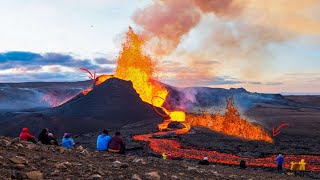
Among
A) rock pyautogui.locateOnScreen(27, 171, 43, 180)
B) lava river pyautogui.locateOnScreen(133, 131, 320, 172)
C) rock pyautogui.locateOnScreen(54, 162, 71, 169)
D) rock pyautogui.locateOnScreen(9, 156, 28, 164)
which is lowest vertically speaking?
lava river pyautogui.locateOnScreen(133, 131, 320, 172)

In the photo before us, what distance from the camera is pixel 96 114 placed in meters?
61.0

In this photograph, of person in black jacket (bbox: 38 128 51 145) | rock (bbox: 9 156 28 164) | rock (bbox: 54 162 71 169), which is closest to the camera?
rock (bbox: 9 156 28 164)

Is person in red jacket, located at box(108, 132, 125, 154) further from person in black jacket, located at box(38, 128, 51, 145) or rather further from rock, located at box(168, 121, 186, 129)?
rock, located at box(168, 121, 186, 129)

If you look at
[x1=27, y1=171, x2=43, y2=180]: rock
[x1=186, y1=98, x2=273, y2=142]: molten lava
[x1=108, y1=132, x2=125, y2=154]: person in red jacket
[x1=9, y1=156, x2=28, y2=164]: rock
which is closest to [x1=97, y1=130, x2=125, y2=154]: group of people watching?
[x1=108, y1=132, x2=125, y2=154]: person in red jacket

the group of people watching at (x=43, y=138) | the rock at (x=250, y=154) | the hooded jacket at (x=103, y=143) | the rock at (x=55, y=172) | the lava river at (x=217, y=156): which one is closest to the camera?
the rock at (x=55, y=172)

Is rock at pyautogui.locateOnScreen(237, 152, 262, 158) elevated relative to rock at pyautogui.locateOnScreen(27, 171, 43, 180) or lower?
lower

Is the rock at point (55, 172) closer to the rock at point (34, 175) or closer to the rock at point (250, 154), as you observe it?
the rock at point (34, 175)

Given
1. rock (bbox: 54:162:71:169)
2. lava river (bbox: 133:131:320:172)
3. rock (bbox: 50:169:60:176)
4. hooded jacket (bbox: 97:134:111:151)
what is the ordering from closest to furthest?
rock (bbox: 50:169:60:176)
rock (bbox: 54:162:71:169)
hooded jacket (bbox: 97:134:111:151)
lava river (bbox: 133:131:320:172)

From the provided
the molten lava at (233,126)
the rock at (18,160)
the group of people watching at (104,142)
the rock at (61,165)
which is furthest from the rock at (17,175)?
the molten lava at (233,126)

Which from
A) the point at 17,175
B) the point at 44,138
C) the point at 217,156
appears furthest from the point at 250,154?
the point at 17,175

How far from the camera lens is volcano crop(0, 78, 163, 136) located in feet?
172

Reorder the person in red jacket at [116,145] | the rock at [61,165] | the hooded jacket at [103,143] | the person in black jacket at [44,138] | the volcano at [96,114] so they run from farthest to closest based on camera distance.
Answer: the volcano at [96,114] → the hooded jacket at [103,143] → the person in red jacket at [116,145] → the person in black jacket at [44,138] → the rock at [61,165]

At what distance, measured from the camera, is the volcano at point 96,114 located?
5247 centimetres

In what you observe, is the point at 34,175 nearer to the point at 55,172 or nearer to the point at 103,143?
the point at 55,172
